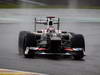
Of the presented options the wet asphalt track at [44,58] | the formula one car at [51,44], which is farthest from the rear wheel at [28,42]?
the wet asphalt track at [44,58]

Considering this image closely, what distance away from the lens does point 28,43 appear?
976 cm

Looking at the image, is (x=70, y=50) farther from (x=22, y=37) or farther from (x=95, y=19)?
(x=95, y=19)

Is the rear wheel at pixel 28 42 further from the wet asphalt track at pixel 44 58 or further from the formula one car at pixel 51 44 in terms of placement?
the wet asphalt track at pixel 44 58

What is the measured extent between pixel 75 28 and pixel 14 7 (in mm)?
8288

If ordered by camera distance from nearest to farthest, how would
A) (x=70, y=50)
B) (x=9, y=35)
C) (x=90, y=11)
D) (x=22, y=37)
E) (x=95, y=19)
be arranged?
(x=70, y=50) → (x=22, y=37) → (x=9, y=35) → (x=95, y=19) → (x=90, y=11)

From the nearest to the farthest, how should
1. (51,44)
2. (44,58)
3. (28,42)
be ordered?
1. (51,44)
2. (44,58)
3. (28,42)

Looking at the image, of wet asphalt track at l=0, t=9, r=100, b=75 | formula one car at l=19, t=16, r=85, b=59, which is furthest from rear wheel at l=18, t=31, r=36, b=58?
wet asphalt track at l=0, t=9, r=100, b=75

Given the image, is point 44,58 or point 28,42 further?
point 28,42

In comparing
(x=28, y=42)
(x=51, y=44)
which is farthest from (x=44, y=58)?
(x=28, y=42)

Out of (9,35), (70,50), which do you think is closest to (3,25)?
(9,35)

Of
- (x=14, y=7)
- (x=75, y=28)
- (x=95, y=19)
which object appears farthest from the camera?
(x=14, y=7)

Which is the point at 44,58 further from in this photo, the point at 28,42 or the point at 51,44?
the point at 28,42

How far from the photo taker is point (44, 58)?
9.59 metres

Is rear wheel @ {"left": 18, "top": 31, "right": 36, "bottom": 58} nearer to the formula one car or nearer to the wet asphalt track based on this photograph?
the formula one car
